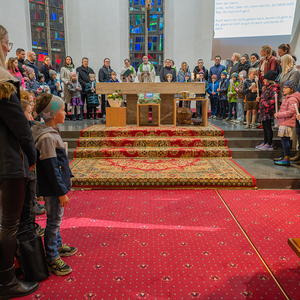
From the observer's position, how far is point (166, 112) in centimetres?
687

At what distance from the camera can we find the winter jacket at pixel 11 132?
4.75ft

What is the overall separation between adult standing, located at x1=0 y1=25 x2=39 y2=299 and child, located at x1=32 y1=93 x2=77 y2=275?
0.47 feet

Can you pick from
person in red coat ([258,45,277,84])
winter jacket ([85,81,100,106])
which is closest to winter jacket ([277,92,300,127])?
person in red coat ([258,45,277,84])

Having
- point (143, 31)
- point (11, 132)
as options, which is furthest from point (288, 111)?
point (143, 31)

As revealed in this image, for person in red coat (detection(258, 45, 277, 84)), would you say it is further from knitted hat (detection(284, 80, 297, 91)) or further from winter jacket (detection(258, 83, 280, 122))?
knitted hat (detection(284, 80, 297, 91))

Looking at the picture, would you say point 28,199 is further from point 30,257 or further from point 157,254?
point 157,254

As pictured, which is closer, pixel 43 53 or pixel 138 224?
pixel 138 224

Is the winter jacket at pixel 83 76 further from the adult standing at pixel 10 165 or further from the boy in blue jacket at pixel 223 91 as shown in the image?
the adult standing at pixel 10 165

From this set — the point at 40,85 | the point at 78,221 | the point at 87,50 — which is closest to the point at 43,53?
the point at 87,50

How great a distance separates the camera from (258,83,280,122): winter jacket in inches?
185

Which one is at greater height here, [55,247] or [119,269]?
[55,247]

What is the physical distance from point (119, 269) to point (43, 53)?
11203 millimetres

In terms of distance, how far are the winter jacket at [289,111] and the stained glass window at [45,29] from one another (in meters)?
9.98

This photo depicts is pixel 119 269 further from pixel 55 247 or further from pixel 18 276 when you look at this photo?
pixel 18 276
